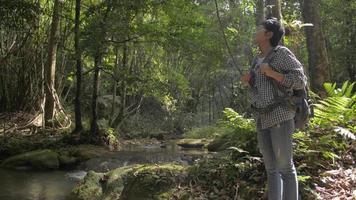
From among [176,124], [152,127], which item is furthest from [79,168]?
[176,124]

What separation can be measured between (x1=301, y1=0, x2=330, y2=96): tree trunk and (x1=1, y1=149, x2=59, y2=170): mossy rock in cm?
596

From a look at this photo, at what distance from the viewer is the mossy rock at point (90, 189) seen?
639 centimetres

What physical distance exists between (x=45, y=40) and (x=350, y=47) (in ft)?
37.4

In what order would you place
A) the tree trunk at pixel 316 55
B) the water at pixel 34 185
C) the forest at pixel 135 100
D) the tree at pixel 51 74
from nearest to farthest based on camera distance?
1. the forest at pixel 135 100
2. the water at pixel 34 185
3. the tree trunk at pixel 316 55
4. the tree at pixel 51 74

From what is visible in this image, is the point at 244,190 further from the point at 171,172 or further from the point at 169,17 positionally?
the point at 169,17

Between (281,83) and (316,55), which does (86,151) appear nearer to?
(316,55)

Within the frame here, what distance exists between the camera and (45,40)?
1573cm

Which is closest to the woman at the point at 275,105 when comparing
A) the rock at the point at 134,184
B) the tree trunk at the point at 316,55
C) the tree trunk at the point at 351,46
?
the rock at the point at 134,184

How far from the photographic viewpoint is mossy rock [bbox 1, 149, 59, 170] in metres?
10.1

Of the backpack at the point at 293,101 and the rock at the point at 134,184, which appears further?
the rock at the point at 134,184

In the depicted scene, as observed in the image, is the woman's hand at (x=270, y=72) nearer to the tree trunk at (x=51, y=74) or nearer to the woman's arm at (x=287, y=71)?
the woman's arm at (x=287, y=71)

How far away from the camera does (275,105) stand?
3.69m

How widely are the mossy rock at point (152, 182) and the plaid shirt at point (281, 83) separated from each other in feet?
6.61

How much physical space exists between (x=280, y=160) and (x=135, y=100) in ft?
74.1
